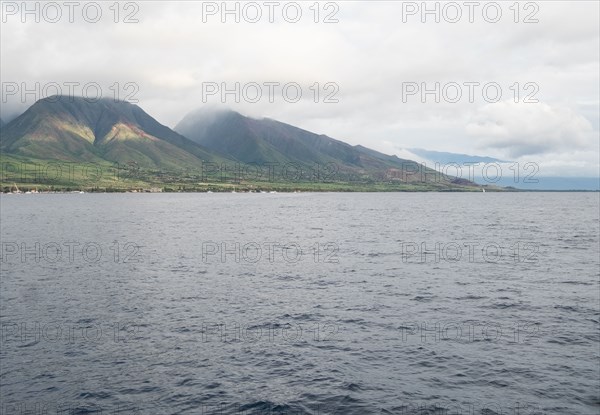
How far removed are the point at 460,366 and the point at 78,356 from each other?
1411 inches

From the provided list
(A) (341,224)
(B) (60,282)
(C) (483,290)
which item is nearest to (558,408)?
(C) (483,290)

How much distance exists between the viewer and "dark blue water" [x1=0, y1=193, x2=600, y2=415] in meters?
35.6

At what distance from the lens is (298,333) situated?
50.1 metres

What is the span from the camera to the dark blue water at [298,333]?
3556 centimetres

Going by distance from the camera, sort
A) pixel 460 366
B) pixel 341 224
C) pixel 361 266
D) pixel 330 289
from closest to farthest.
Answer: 1. pixel 460 366
2. pixel 330 289
3. pixel 361 266
4. pixel 341 224

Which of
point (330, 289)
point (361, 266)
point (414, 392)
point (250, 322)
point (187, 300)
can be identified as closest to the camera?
point (414, 392)

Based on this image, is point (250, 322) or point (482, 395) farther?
point (250, 322)

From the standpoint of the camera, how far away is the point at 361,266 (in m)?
89.9

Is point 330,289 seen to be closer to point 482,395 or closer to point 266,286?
point 266,286

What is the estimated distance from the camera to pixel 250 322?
176 feet

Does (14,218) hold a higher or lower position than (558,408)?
higher

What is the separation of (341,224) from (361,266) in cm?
9049

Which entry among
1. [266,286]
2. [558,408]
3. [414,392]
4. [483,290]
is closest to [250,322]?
[266,286]

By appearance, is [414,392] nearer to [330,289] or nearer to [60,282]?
[330,289]
